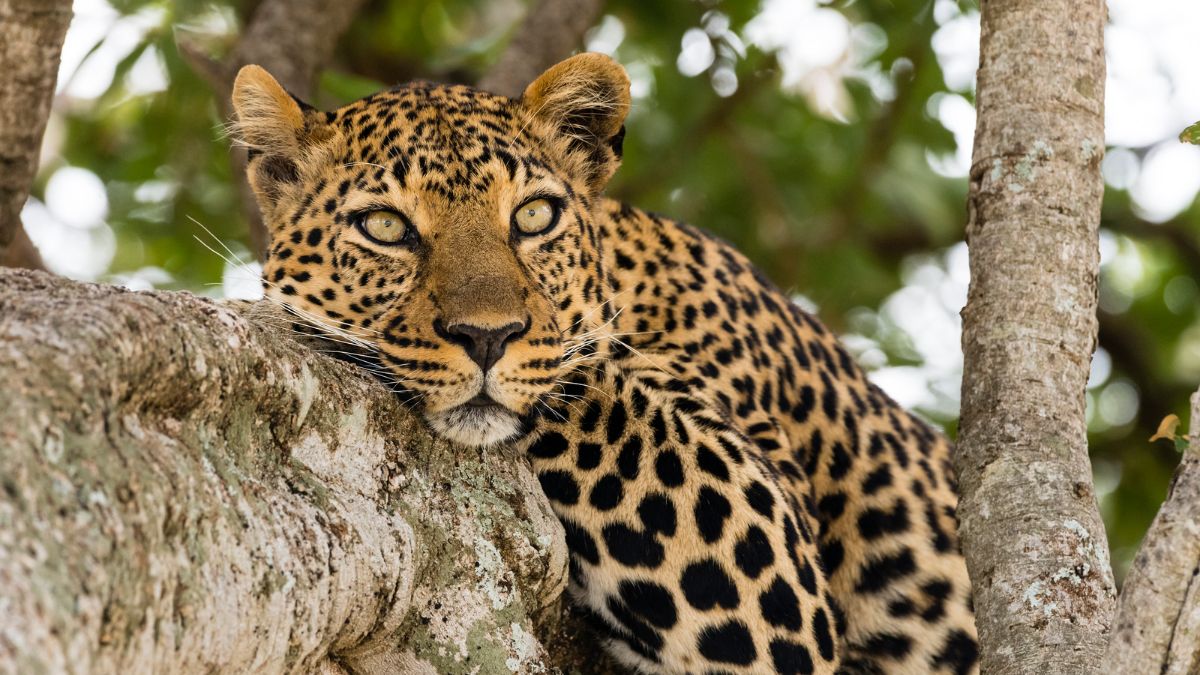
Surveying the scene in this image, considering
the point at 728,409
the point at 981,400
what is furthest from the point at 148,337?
the point at 728,409

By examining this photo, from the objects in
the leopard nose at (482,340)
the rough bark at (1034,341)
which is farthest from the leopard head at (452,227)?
the rough bark at (1034,341)

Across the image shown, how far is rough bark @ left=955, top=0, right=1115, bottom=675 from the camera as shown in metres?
3.81

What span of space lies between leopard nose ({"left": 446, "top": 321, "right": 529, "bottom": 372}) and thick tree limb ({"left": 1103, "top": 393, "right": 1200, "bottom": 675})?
2.12 meters

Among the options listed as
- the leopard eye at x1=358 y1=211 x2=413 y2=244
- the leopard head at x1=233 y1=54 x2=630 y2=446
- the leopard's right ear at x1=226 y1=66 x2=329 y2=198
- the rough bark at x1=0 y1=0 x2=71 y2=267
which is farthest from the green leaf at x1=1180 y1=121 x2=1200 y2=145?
the rough bark at x1=0 y1=0 x2=71 y2=267

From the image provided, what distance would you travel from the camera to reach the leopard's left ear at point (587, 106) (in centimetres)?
541

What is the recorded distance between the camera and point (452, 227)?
4738mm

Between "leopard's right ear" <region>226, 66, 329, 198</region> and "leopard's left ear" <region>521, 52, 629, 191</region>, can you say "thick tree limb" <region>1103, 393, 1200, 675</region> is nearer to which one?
"leopard's left ear" <region>521, 52, 629, 191</region>

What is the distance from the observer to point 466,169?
16.0ft

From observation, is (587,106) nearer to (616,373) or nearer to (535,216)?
(535,216)

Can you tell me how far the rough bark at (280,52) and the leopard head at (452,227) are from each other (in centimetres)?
202

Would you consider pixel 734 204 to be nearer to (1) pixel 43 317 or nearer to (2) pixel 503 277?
(2) pixel 503 277

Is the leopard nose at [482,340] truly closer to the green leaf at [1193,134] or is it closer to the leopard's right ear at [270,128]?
the leopard's right ear at [270,128]

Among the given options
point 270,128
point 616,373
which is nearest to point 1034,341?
point 616,373

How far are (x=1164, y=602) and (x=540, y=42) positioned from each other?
20.1 ft
